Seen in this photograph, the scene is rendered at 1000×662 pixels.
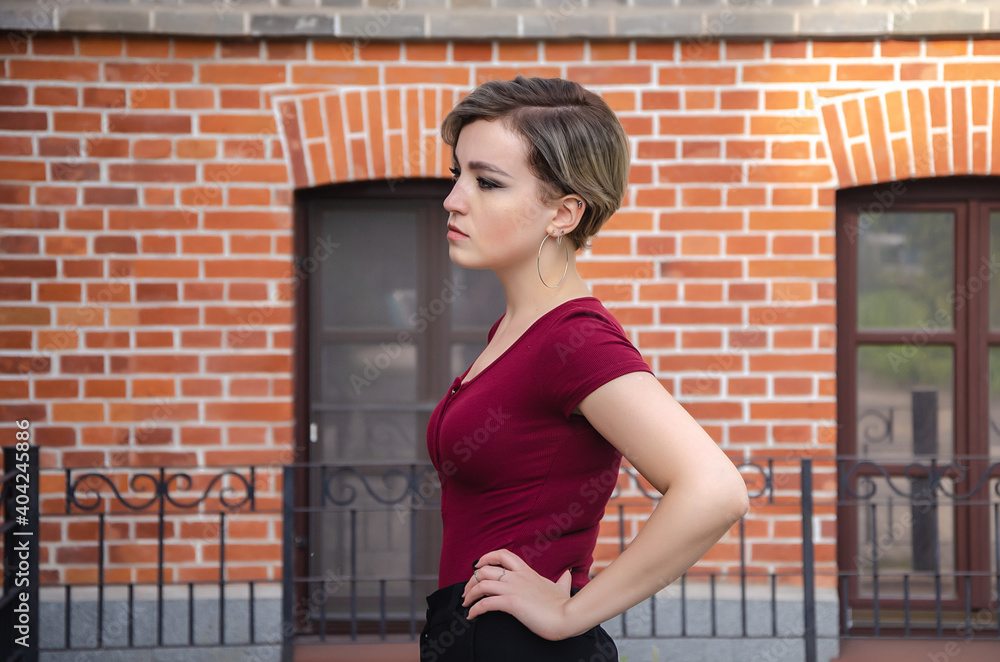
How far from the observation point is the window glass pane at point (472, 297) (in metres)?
4.10

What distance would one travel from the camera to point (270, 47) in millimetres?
3836

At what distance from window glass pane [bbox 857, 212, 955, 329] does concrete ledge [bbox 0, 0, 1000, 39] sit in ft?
2.79

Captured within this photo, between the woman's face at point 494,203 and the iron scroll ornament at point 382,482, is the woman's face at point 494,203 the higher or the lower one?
the higher one

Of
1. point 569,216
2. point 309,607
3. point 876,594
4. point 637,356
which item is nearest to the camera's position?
point 637,356

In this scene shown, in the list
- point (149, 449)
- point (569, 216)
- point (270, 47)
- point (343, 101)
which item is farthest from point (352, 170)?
point (569, 216)

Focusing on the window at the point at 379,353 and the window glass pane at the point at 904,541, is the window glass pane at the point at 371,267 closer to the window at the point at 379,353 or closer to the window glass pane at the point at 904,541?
the window at the point at 379,353

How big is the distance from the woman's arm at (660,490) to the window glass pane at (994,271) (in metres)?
3.51

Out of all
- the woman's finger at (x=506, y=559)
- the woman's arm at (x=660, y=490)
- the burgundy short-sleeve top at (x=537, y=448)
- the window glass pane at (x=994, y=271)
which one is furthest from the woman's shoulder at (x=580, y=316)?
the window glass pane at (x=994, y=271)

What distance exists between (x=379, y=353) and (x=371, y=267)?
41 centimetres

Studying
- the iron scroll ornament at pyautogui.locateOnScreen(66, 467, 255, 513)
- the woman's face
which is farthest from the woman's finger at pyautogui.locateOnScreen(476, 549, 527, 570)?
the iron scroll ornament at pyautogui.locateOnScreen(66, 467, 255, 513)

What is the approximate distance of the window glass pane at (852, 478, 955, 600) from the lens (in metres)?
4.08

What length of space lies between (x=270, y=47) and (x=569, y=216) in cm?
295

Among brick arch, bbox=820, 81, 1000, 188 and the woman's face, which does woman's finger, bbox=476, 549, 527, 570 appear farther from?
brick arch, bbox=820, 81, 1000, 188

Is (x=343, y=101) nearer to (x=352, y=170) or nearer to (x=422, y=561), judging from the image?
(x=352, y=170)
